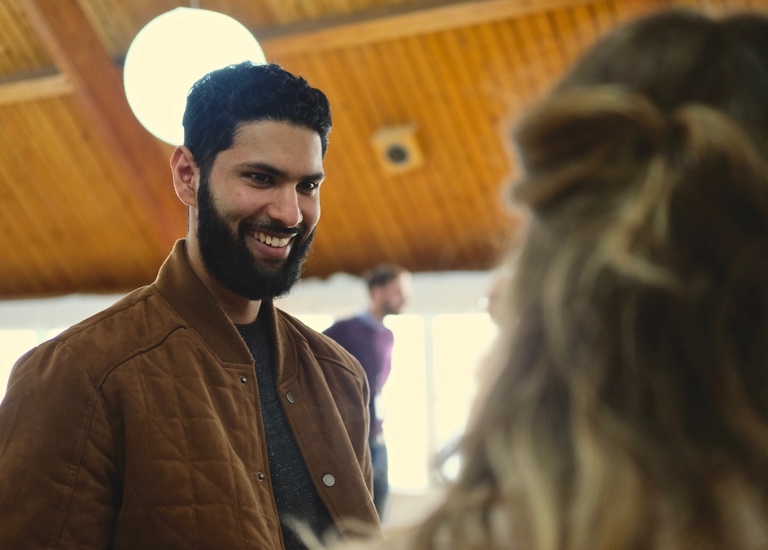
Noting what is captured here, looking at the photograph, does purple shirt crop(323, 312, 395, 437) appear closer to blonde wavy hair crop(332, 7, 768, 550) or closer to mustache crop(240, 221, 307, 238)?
mustache crop(240, 221, 307, 238)

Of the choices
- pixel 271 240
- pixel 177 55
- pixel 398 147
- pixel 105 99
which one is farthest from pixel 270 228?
pixel 105 99

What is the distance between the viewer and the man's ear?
6.84 feet

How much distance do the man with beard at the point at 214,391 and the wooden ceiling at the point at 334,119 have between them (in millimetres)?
3695

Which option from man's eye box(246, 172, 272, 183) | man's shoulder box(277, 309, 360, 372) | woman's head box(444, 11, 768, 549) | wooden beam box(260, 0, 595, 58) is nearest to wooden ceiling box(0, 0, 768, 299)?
wooden beam box(260, 0, 595, 58)

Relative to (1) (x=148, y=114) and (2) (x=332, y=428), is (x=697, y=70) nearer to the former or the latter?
(2) (x=332, y=428)

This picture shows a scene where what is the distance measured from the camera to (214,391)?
5.93ft

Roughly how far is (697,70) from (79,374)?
3.94 ft

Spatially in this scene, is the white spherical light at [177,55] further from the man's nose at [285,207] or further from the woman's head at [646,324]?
the woman's head at [646,324]

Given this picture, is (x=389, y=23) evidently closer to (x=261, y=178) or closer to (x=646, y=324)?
(x=261, y=178)

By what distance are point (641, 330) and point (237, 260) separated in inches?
50.3

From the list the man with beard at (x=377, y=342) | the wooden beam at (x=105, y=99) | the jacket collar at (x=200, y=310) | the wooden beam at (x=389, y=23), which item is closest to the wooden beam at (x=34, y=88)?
the wooden beam at (x=105, y=99)

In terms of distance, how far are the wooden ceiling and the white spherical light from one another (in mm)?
2147

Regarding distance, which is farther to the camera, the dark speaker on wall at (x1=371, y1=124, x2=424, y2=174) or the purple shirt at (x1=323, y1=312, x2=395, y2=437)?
the dark speaker on wall at (x1=371, y1=124, x2=424, y2=174)

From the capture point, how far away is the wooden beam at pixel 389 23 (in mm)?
6062
